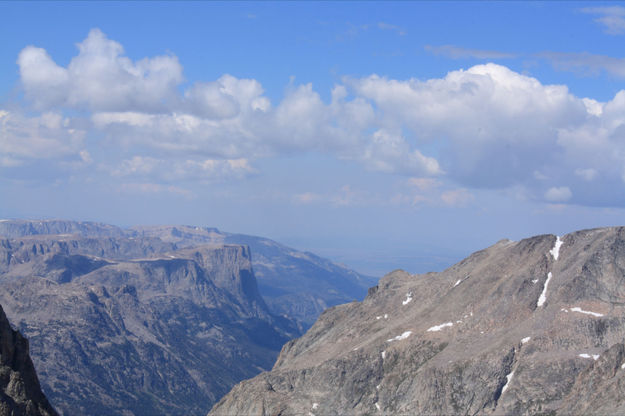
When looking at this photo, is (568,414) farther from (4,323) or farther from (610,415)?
(4,323)

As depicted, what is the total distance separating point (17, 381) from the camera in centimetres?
9681

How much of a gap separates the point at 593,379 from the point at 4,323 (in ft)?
526

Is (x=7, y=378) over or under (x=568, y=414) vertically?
over

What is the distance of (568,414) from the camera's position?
196250mm

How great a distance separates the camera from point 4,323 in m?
101

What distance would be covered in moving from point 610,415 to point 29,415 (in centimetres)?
14136

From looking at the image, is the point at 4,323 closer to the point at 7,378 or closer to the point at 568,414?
the point at 7,378

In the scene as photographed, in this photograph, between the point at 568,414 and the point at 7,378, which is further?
the point at 568,414

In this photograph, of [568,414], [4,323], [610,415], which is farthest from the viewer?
[568,414]

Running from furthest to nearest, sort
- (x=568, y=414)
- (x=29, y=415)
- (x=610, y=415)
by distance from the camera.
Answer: (x=568, y=414) → (x=610, y=415) → (x=29, y=415)

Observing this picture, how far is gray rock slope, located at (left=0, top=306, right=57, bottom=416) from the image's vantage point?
303 feet

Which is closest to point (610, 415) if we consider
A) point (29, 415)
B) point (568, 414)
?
point (568, 414)

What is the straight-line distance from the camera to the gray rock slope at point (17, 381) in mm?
92438

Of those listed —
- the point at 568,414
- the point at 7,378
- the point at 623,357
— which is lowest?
the point at 568,414
